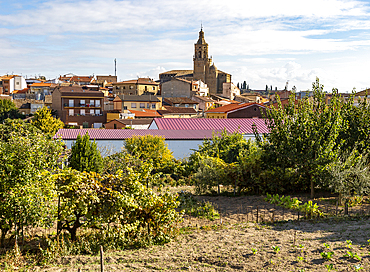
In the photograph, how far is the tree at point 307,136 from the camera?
13.4 meters

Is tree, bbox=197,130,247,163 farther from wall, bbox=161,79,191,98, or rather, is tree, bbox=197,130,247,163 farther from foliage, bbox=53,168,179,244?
wall, bbox=161,79,191,98

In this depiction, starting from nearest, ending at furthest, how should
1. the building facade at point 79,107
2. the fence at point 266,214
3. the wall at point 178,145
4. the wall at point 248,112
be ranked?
the fence at point 266,214 → the wall at point 178,145 → the wall at point 248,112 → the building facade at point 79,107

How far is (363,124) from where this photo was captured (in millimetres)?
15125

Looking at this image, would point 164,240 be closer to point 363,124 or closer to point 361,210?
point 361,210

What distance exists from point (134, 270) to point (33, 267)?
2.33 metres

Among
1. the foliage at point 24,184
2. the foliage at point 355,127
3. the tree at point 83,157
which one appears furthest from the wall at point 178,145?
the foliage at point 24,184

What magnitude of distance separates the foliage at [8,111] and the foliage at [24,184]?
67557 mm

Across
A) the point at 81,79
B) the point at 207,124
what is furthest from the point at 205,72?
the point at 207,124

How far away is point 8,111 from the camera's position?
232 ft

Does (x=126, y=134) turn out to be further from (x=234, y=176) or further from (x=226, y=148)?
(x=234, y=176)

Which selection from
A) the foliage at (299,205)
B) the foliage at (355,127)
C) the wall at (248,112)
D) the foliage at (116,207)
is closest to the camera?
the foliage at (116,207)

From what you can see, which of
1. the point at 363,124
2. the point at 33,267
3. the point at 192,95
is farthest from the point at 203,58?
the point at 33,267

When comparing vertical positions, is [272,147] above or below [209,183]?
above

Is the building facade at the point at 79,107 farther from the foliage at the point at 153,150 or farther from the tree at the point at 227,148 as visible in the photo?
the tree at the point at 227,148
